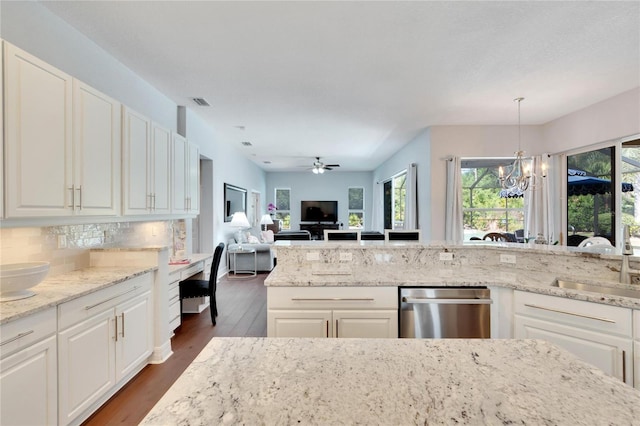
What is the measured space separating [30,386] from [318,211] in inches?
354

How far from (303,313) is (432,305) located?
894 mm

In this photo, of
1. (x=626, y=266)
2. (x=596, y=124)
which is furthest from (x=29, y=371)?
(x=596, y=124)

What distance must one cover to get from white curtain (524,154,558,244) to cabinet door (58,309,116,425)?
230 inches

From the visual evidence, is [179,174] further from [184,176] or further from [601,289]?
[601,289]

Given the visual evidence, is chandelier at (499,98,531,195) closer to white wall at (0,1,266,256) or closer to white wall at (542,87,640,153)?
white wall at (542,87,640,153)

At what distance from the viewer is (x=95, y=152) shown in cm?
214

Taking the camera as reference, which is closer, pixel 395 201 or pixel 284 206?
pixel 395 201

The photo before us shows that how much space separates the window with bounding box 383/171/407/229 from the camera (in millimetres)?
7348

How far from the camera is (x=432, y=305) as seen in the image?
1978mm

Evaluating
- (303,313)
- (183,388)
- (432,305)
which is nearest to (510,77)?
(432,305)

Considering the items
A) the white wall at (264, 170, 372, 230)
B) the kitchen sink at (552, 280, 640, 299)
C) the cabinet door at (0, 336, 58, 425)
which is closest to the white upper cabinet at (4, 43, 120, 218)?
the cabinet door at (0, 336, 58, 425)

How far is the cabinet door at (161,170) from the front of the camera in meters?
2.91

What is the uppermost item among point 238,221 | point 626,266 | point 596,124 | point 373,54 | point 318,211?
point 373,54

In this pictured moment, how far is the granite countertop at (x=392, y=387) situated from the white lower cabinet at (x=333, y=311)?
0.97 metres
